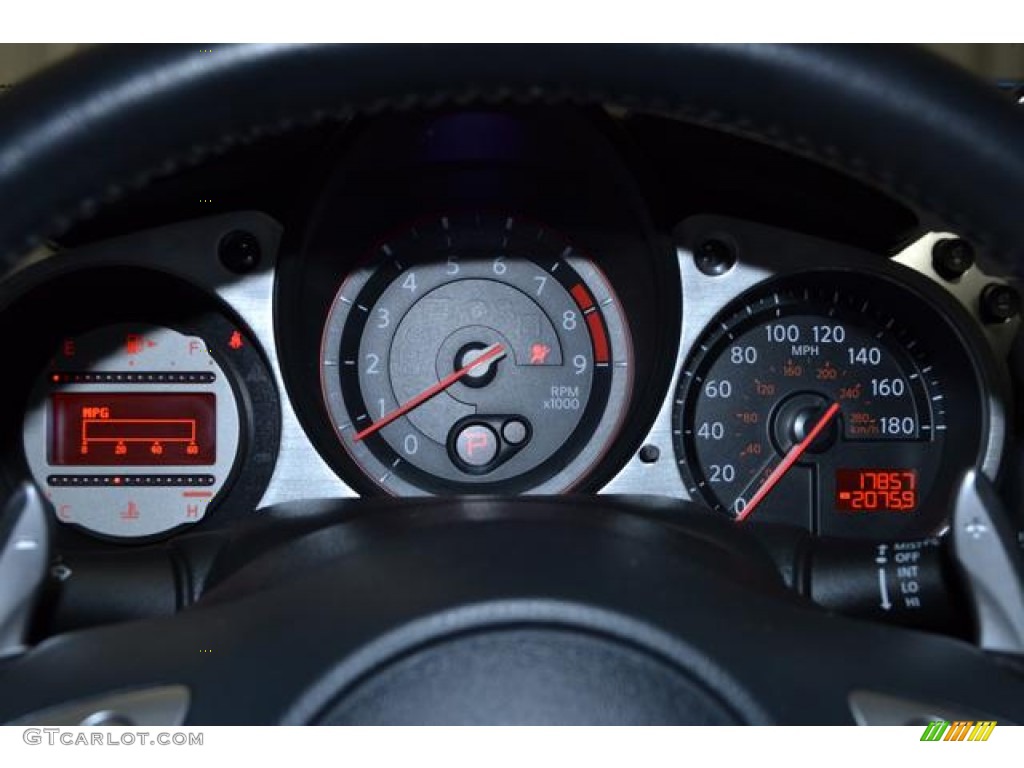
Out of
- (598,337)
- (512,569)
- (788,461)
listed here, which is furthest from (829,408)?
(512,569)

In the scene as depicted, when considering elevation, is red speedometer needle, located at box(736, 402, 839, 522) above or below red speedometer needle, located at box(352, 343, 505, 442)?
below

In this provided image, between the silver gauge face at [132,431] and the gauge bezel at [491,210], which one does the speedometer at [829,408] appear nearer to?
the gauge bezel at [491,210]

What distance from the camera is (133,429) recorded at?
2.35m

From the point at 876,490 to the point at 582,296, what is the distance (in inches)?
25.6

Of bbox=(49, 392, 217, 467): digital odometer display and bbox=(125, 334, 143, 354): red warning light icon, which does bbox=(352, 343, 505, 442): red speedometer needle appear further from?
bbox=(125, 334, 143, 354): red warning light icon

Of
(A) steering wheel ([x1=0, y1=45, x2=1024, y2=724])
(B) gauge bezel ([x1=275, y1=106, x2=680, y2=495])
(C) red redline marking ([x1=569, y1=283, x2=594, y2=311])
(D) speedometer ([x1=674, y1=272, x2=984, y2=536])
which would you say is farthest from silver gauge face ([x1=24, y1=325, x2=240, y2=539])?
(A) steering wheel ([x1=0, y1=45, x2=1024, y2=724])

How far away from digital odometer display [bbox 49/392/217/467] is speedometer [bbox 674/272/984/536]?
0.86 metres

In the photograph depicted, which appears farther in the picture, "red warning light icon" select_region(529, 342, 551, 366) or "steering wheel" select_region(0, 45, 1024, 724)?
"red warning light icon" select_region(529, 342, 551, 366)

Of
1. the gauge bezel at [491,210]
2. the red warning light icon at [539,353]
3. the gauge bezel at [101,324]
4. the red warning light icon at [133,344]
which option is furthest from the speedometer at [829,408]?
the red warning light icon at [133,344]

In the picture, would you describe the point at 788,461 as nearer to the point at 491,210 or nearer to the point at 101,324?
the point at 491,210

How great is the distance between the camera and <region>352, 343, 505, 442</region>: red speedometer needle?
2.33m

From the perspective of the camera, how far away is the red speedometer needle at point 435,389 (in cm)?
233

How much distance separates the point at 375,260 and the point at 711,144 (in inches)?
25.0

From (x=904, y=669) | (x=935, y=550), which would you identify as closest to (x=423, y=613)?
(x=904, y=669)
